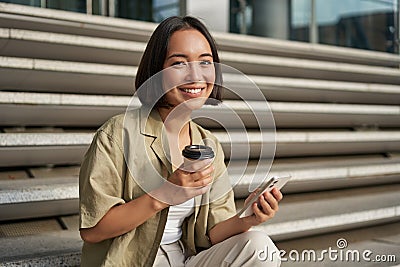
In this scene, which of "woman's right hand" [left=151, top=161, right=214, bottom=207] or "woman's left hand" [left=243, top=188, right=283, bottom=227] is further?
"woman's left hand" [left=243, top=188, right=283, bottom=227]

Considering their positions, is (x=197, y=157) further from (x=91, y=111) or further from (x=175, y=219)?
(x=91, y=111)

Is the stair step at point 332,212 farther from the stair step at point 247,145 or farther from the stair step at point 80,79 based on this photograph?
the stair step at point 80,79

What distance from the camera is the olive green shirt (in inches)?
59.9

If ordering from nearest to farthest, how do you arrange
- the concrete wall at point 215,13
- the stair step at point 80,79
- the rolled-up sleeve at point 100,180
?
the rolled-up sleeve at point 100,180 < the stair step at point 80,79 < the concrete wall at point 215,13

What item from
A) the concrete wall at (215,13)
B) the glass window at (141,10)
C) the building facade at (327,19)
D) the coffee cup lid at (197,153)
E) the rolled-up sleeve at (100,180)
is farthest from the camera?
the concrete wall at (215,13)

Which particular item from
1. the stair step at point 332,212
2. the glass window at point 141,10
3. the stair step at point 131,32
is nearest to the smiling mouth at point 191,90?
the stair step at point 332,212

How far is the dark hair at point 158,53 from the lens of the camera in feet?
5.23

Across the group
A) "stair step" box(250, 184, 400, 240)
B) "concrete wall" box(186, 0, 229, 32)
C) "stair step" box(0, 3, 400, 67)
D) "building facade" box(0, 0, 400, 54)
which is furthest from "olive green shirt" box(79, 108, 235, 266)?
"concrete wall" box(186, 0, 229, 32)

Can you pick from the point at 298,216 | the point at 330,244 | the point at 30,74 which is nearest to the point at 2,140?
the point at 30,74

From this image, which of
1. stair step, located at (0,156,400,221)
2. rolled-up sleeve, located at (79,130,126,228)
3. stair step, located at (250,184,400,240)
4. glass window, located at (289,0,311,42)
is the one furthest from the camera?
glass window, located at (289,0,311,42)

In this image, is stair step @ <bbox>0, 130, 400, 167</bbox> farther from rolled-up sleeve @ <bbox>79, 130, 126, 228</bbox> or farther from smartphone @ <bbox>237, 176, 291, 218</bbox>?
rolled-up sleeve @ <bbox>79, 130, 126, 228</bbox>

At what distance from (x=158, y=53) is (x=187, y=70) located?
0.09 meters

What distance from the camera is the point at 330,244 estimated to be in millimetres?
2688

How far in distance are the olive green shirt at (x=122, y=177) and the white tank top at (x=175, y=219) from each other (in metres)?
0.11
